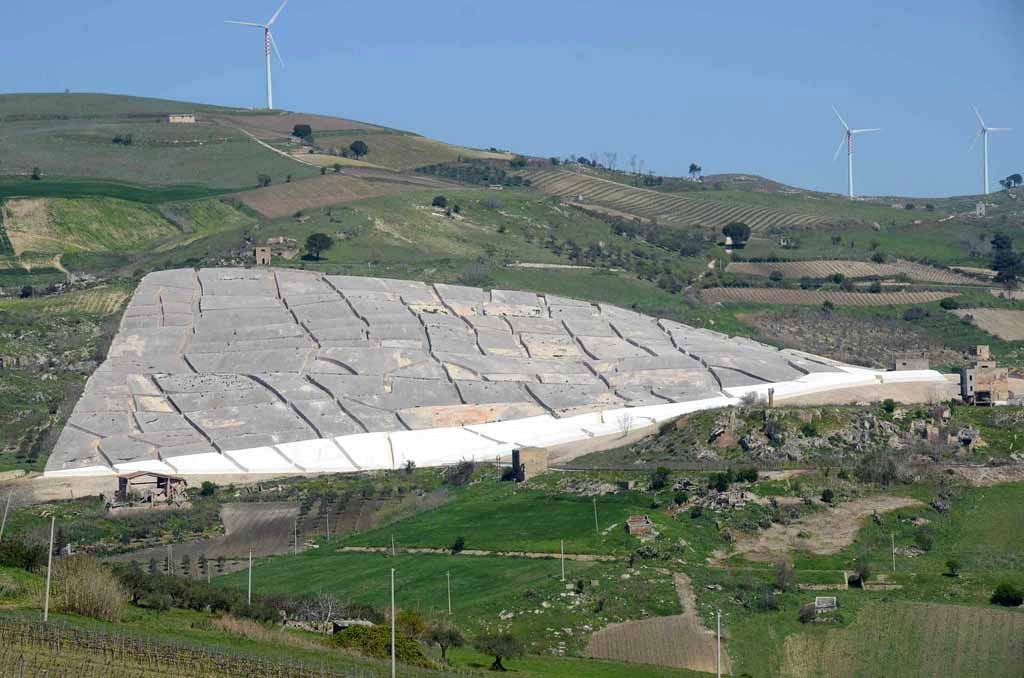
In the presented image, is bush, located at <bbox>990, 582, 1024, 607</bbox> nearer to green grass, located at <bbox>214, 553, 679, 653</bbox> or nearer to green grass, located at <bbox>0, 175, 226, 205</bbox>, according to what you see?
green grass, located at <bbox>214, 553, 679, 653</bbox>

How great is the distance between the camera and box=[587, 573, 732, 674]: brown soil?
45531 millimetres

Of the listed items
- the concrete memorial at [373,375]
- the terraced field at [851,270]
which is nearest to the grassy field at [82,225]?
the concrete memorial at [373,375]

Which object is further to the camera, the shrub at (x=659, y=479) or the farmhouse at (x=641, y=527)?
the shrub at (x=659, y=479)

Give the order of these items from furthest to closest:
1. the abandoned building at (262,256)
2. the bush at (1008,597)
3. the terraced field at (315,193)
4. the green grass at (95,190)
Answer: the terraced field at (315,193) < the green grass at (95,190) < the abandoned building at (262,256) < the bush at (1008,597)

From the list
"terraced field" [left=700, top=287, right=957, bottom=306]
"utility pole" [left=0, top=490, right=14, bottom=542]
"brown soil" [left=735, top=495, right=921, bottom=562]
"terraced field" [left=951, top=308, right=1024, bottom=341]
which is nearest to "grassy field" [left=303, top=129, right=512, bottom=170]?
"terraced field" [left=700, top=287, right=957, bottom=306]

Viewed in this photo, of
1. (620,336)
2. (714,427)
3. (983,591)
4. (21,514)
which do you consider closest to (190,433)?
(21,514)

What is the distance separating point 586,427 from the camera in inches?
3327

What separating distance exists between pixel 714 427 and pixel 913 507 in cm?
1419

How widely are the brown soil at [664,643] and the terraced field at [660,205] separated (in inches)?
4015

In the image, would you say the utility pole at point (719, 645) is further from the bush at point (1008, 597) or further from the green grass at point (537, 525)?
the green grass at point (537, 525)

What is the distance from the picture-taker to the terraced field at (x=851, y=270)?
128 metres

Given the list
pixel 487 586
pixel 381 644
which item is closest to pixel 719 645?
pixel 381 644

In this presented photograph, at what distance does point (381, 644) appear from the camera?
40.8m

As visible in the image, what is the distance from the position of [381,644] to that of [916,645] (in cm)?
1304
